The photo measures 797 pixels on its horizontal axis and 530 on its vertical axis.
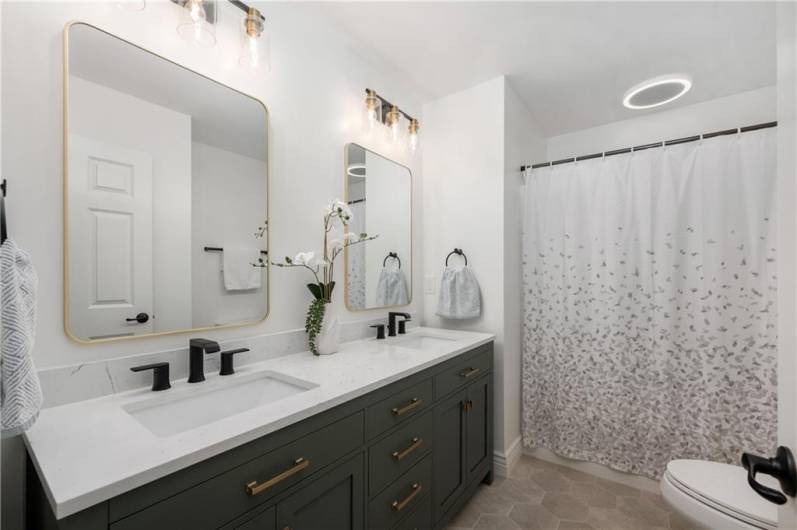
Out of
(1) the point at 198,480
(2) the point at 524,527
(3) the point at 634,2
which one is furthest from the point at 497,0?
(2) the point at 524,527

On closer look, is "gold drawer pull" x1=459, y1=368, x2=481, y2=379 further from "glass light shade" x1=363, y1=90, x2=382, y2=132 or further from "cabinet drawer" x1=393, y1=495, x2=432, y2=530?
"glass light shade" x1=363, y1=90, x2=382, y2=132

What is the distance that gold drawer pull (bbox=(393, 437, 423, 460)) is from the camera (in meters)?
1.32

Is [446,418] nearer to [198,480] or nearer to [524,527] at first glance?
[524,527]

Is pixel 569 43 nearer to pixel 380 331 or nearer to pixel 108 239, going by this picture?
pixel 380 331

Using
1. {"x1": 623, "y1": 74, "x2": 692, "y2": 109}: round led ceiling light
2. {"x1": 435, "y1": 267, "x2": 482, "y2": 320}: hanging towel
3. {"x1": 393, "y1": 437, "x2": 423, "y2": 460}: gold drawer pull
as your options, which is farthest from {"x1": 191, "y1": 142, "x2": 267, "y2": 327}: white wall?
{"x1": 623, "y1": 74, "x2": 692, "y2": 109}: round led ceiling light

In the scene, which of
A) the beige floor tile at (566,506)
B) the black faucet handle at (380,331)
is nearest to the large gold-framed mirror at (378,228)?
the black faucet handle at (380,331)

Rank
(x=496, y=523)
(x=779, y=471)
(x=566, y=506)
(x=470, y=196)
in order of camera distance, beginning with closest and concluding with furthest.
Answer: (x=779, y=471), (x=496, y=523), (x=566, y=506), (x=470, y=196)

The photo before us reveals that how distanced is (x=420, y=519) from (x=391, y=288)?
47.7 inches

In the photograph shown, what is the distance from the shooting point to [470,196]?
239 centimetres

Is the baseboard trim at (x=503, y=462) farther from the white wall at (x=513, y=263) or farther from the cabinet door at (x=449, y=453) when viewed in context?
the cabinet door at (x=449, y=453)

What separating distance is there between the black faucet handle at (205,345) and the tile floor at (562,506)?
57.7 inches

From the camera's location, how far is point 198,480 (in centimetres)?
75

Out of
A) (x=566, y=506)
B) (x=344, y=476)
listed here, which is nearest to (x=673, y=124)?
(x=566, y=506)

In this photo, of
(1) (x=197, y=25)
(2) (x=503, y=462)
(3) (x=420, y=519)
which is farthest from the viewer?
(2) (x=503, y=462)
